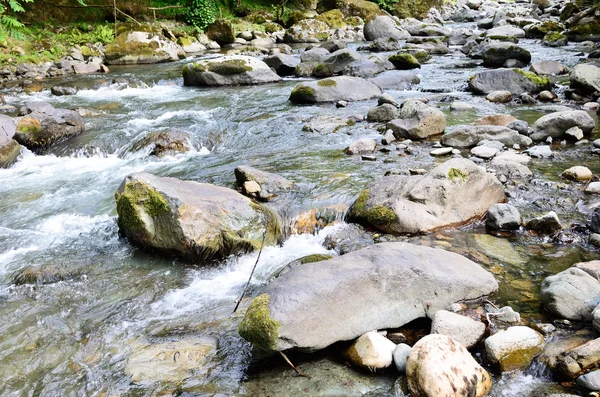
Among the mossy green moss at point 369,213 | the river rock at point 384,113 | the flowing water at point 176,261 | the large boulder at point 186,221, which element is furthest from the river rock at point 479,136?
the large boulder at point 186,221

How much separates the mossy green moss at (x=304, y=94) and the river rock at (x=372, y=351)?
8799mm

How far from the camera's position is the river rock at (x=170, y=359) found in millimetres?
3439

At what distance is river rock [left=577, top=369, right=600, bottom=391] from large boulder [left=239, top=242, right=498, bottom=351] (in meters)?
1.10

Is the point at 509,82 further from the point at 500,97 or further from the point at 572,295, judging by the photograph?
the point at 572,295

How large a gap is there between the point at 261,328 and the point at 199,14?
22441 millimetres

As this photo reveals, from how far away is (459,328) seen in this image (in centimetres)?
346

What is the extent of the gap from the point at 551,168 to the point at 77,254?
21.3ft

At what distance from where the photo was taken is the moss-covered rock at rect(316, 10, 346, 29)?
2647 centimetres

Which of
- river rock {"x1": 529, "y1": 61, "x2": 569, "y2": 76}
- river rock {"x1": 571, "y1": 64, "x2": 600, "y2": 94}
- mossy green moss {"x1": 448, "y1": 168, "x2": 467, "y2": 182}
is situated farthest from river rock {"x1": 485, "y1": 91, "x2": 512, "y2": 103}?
mossy green moss {"x1": 448, "y1": 168, "x2": 467, "y2": 182}

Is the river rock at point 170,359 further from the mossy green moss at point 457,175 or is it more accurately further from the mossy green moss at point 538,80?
the mossy green moss at point 538,80

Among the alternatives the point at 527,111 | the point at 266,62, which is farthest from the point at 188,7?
the point at 527,111

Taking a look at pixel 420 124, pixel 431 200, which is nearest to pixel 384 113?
pixel 420 124

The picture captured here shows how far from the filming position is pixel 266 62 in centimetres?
1584

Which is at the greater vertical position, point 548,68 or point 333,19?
point 333,19
